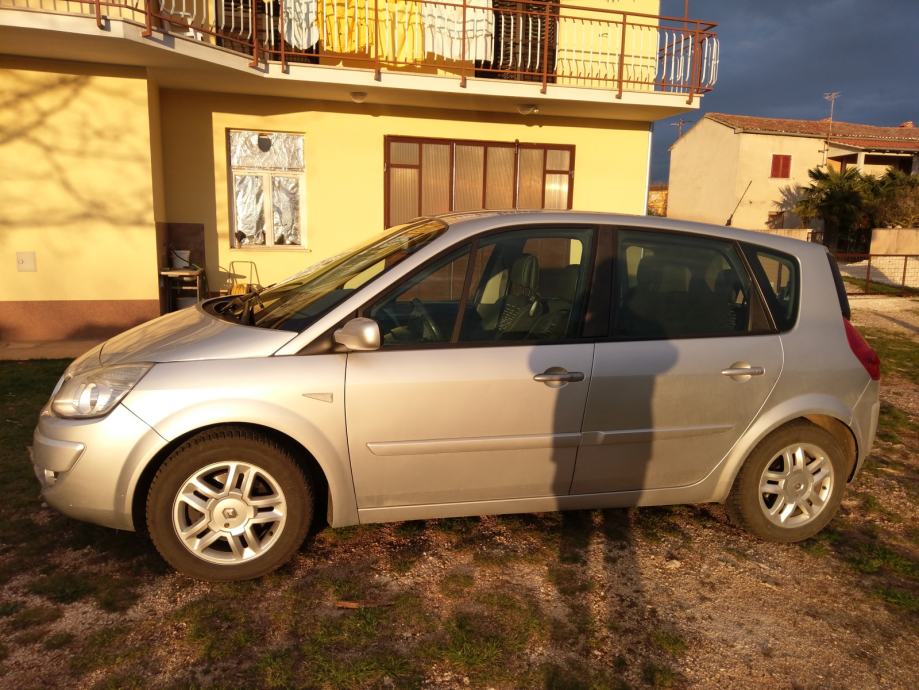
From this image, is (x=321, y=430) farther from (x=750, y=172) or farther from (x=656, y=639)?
(x=750, y=172)

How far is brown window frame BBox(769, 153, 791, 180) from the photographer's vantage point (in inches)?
1367

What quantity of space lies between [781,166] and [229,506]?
122 ft

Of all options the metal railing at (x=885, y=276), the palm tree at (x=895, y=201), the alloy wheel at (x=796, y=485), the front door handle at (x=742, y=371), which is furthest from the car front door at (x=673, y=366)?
the palm tree at (x=895, y=201)

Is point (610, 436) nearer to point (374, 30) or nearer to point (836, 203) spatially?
point (374, 30)

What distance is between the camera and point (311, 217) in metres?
11.2

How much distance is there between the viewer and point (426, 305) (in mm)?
3420

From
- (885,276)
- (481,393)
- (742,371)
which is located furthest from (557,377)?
(885,276)

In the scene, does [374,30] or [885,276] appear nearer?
[374,30]

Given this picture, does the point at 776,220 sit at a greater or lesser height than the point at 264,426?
greater

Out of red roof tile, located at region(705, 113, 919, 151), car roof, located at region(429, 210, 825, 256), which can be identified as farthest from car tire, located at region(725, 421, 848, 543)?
red roof tile, located at region(705, 113, 919, 151)

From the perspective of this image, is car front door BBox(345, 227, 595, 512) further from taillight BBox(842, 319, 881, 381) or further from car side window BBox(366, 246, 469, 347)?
taillight BBox(842, 319, 881, 381)

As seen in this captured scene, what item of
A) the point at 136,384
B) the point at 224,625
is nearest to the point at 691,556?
the point at 224,625

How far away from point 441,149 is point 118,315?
5538mm

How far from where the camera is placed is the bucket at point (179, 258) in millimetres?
10516
